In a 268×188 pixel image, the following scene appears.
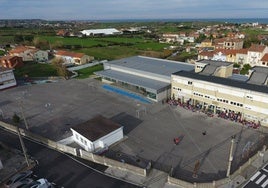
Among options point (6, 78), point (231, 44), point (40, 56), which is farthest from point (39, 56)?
point (231, 44)

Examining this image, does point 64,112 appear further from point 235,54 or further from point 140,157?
point 235,54

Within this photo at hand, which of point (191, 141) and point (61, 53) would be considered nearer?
point (191, 141)

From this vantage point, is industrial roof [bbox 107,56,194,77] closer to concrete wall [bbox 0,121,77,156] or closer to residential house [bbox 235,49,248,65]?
residential house [bbox 235,49,248,65]

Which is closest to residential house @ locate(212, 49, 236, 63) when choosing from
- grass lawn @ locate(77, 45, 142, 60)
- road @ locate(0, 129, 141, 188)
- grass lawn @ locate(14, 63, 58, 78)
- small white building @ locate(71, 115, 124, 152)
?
grass lawn @ locate(77, 45, 142, 60)

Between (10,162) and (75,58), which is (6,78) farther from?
(10,162)

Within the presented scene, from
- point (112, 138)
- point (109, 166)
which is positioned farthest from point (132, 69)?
point (109, 166)

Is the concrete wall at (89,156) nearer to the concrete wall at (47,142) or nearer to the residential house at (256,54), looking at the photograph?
the concrete wall at (47,142)
